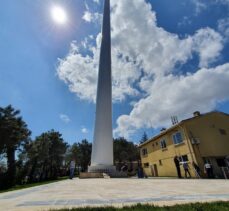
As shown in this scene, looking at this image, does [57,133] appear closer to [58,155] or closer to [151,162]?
[58,155]

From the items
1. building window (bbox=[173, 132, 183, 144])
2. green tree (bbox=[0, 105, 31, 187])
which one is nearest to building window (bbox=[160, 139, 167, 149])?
building window (bbox=[173, 132, 183, 144])

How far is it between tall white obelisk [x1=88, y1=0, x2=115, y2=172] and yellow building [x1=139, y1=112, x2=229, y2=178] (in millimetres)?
7589

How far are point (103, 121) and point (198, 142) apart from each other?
1048cm

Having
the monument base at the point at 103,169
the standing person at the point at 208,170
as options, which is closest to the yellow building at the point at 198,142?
the standing person at the point at 208,170

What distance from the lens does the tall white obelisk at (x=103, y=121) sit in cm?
2061

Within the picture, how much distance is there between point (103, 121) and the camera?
21.9 meters

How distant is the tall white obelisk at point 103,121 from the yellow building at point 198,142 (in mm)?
7589

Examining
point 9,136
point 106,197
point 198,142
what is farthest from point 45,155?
point 106,197

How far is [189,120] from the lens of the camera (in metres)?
21.1

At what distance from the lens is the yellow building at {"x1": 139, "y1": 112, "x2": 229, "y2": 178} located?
19652mm

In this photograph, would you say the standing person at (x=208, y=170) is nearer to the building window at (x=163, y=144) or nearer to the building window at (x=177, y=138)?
the building window at (x=177, y=138)

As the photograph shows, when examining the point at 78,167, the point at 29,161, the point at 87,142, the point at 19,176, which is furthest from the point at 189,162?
the point at 78,167

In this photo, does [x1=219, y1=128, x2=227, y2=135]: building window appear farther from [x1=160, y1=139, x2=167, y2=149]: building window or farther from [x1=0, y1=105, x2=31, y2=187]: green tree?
[x1=0, y1=105, x2=31, y2=187]: green tree

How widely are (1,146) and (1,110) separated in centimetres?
629
